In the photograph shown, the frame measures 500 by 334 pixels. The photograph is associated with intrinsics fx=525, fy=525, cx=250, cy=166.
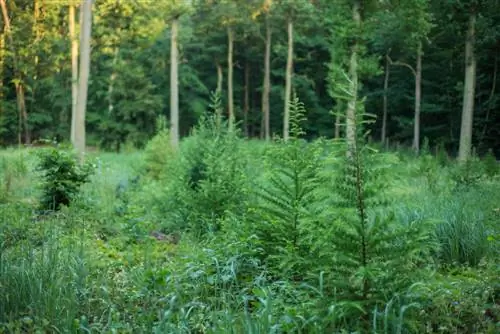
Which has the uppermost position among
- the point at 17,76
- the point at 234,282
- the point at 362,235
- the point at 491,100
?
the point at 17,76

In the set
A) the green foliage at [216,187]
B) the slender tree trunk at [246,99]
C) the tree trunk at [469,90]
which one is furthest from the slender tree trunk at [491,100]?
the green foliage at [216,187]

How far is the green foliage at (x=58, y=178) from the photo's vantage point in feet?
29.0

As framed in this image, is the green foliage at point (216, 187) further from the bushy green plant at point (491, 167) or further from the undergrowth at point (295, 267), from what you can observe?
the bushy green plant at point (491, 167)

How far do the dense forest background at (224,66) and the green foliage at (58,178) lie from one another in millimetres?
15461

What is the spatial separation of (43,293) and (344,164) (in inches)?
98.5

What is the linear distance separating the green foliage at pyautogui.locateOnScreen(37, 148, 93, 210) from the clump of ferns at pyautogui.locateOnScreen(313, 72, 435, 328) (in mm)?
6077

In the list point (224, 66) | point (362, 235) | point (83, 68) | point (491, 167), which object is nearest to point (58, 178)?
point (362, 235)

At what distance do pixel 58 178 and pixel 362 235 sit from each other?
21.6ft

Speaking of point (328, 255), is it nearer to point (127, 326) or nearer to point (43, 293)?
point (127, 326)

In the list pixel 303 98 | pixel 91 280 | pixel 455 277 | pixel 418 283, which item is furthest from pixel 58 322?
pixel 303 98

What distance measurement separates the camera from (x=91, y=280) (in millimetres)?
4824

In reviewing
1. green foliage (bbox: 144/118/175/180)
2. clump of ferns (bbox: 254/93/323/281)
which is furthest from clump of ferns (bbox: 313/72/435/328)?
green foliage (bbox: 144/118/175/180)

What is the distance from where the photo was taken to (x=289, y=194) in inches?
220

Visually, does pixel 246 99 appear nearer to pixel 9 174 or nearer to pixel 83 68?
pixel 83 68
